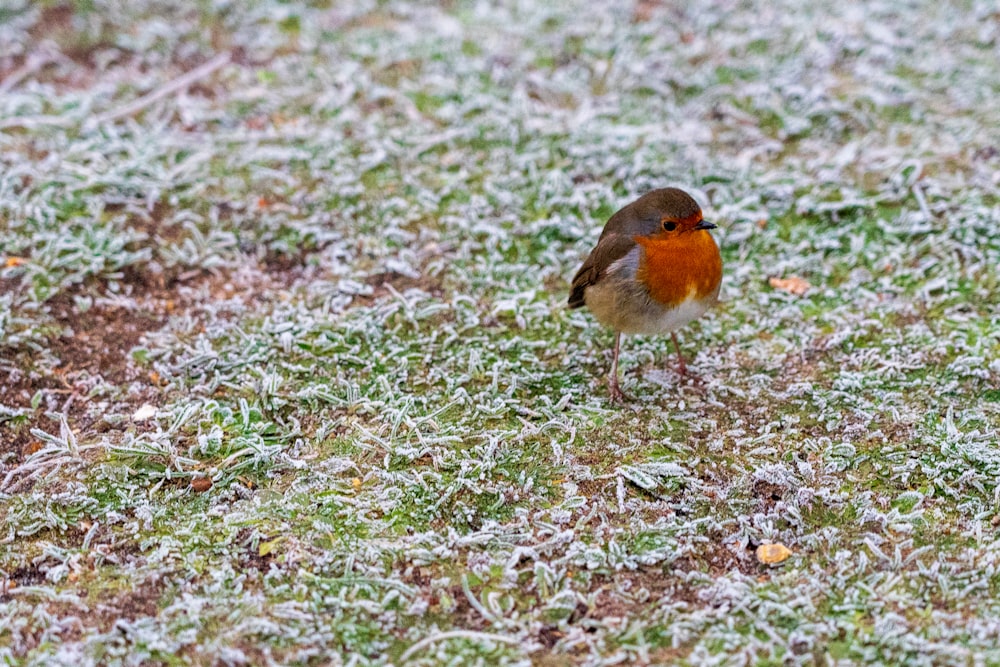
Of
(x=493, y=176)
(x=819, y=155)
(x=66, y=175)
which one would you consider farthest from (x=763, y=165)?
(x=66, y=175)

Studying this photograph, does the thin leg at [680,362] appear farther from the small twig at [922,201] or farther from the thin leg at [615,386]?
the small twig at [922,201]

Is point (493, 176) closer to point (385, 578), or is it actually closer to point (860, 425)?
point (860, 425)

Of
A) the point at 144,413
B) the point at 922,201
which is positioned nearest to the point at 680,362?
the point at 922,201

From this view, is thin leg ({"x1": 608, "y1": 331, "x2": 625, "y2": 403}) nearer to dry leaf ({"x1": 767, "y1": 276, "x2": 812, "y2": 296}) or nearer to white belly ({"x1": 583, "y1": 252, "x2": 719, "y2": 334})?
white belly ({"x1": 583, "y1": 252, "x2": 719, "y2": 334})

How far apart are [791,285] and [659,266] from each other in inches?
39.8

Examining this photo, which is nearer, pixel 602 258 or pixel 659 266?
pixel 659 266

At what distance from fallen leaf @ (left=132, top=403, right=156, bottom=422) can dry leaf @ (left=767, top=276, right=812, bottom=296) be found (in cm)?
255

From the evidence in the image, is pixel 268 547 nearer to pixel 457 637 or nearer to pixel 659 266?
pixel 457 637

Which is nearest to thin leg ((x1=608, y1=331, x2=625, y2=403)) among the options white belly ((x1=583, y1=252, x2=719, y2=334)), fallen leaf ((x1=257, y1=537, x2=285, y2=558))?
white belly ((x1=583, y1=252, x2=719, y2=334))

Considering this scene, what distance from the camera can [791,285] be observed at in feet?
13.7

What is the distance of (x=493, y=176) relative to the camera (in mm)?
4945

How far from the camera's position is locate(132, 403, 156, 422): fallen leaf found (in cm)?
348

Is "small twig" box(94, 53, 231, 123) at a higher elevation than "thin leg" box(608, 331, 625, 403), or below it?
higher

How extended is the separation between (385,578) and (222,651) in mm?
477
